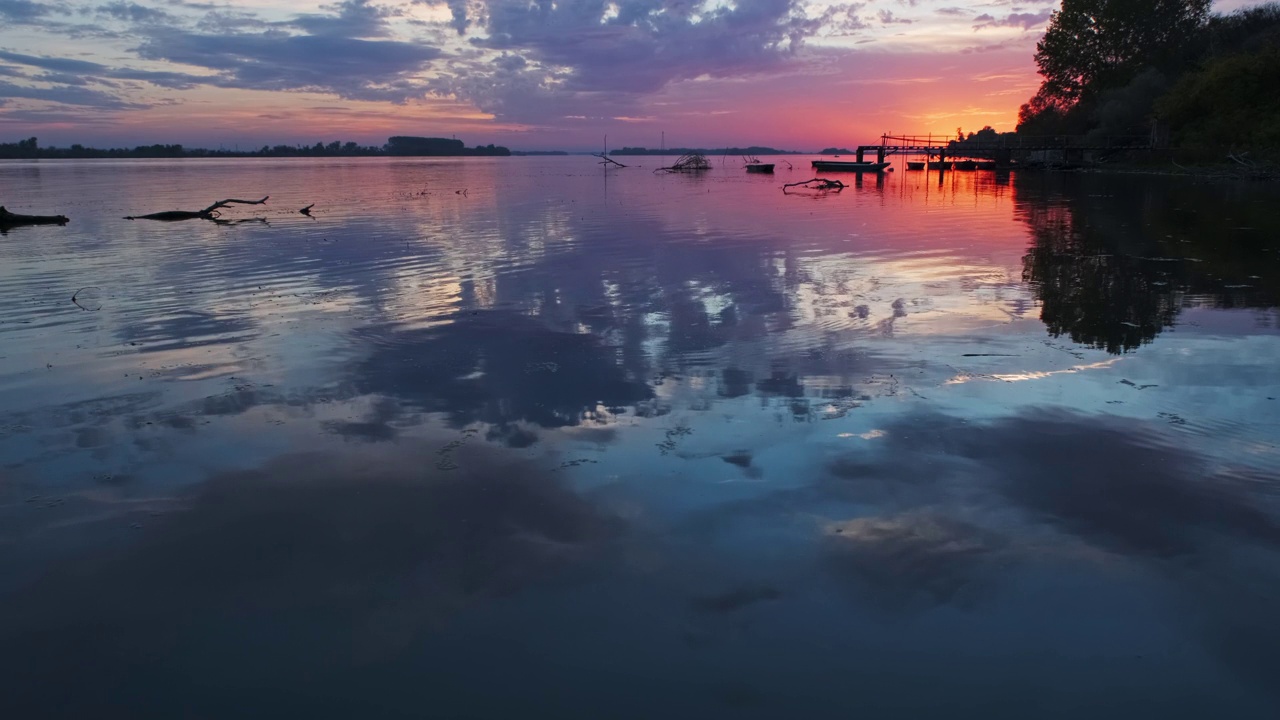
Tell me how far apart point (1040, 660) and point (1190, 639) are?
3.30 feet

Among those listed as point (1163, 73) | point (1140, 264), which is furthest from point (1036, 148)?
point (1140, 264)

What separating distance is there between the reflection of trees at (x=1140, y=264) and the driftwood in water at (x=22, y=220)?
113 ft

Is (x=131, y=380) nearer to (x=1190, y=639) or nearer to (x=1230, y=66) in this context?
(x=1190, y=639)

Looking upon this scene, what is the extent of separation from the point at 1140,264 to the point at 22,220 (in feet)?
123

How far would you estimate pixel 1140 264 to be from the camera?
60.5ft

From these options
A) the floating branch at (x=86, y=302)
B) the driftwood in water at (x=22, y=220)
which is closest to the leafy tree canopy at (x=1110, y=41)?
the driftwood in water at (x=22, y=220)

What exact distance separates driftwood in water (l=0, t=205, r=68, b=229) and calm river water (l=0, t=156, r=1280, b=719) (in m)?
19.3

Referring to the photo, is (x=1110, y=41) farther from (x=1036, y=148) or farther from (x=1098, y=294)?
(x=1098, y=294)

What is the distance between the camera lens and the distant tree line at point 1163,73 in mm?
60688

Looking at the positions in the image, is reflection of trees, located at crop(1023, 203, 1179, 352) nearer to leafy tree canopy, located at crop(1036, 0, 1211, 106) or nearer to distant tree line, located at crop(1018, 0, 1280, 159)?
distant tree line, located at crop(1018, 0, 1280, 159)

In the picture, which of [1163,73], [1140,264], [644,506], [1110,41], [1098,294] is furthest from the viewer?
[1110,41]

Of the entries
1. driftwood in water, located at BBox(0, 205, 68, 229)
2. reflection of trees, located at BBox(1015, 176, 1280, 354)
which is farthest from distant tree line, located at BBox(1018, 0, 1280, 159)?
driftwood in water, located at BBox(0, 205, 68, 229)

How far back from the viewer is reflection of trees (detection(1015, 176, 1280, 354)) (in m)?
12.9

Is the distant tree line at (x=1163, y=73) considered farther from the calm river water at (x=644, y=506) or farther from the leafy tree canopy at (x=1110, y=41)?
the calm river water at (x=644, y=506)
